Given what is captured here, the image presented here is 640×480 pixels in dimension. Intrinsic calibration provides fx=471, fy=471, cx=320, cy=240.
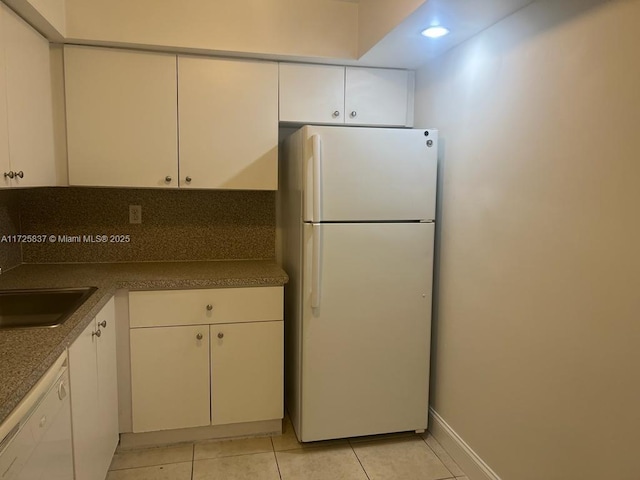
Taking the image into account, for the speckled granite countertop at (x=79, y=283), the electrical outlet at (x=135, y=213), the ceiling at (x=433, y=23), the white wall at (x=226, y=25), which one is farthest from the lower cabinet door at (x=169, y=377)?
the ceiling at (x=433, y=23)

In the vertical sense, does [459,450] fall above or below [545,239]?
below

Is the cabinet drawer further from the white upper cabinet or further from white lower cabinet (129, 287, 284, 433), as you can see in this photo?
the white upper cabinet

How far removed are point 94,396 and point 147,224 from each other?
1.17 metres

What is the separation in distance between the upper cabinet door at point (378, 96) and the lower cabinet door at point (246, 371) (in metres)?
1.24

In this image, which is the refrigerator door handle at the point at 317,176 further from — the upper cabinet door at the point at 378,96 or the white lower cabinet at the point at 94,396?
the white lower cabinet at the point at 94,396

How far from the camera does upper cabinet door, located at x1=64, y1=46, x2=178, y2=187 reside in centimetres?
230

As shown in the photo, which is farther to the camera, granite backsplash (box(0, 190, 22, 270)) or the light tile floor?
granite backsplash (box(0, 190, 22, 270))

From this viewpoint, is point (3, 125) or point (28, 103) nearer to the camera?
point (3, 125)

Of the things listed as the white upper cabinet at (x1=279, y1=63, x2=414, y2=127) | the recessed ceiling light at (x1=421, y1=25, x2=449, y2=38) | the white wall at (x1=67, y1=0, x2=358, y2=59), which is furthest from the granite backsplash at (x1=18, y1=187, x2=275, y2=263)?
→ the recessed ceiling light at (x1=421, y1=25, x2=449, y2=38)

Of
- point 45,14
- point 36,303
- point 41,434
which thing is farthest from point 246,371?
point 45,14

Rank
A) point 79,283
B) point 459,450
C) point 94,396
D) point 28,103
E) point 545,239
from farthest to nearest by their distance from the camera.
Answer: point 459,450 < point 79,283 < point 28,103 < point 94,396 < point 545,239

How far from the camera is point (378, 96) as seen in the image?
262 centimetres

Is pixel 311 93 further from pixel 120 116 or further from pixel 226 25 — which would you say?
pixel 120 116

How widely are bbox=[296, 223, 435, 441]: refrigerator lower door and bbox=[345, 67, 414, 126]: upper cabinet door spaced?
68 centimetres
